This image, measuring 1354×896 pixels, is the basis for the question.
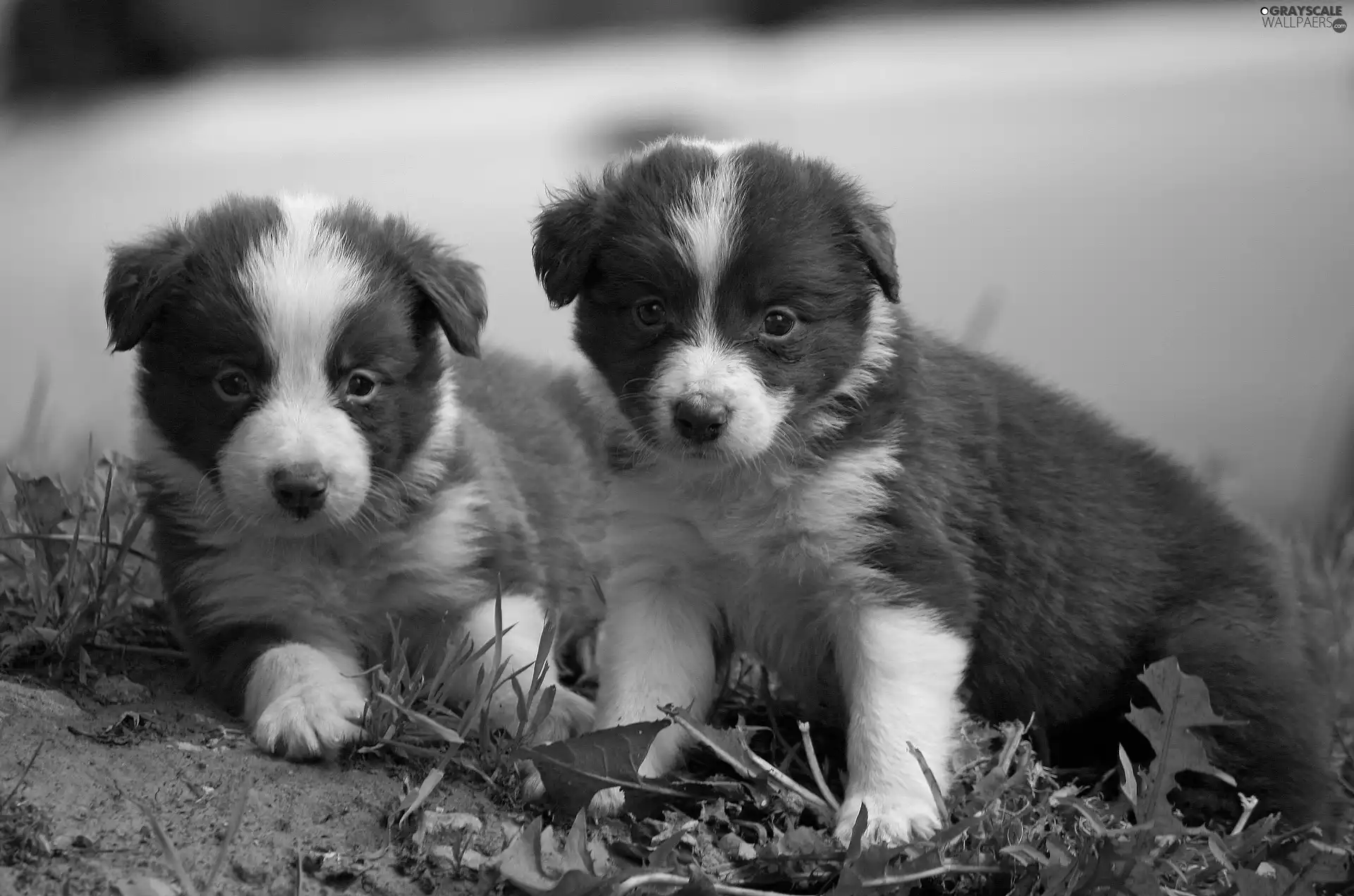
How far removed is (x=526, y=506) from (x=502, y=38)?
252 cm

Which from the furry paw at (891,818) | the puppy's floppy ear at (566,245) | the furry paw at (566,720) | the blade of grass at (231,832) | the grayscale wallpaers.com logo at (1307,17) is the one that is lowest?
the furry paw at (566,720)

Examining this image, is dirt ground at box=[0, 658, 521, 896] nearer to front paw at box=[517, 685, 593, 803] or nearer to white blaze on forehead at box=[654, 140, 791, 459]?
front paw at box=[517, 685, 593, 803]

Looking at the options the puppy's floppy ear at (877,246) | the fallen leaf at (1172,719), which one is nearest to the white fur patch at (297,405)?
the puppy's floppy ear at (877,246)

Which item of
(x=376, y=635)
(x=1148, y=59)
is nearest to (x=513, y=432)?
(x=376, y=635)

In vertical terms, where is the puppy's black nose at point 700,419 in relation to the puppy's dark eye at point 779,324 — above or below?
below

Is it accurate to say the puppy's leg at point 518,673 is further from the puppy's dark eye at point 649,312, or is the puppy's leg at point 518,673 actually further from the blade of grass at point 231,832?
the puppy's dark eye at point 649,312

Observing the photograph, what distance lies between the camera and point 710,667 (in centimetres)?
405

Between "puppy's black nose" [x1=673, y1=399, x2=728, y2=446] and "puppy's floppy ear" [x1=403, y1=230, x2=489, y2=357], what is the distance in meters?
0.95

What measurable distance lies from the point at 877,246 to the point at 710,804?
4.91 ft

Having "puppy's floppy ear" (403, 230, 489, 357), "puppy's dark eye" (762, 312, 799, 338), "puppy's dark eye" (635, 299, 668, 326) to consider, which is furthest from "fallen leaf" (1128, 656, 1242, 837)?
"puppy's floppy ear" (403, 230, 489, 357)

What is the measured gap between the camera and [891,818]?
3422 millimetres

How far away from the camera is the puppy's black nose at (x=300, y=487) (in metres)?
3.76

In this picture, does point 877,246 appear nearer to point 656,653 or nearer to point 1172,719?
point 656,653

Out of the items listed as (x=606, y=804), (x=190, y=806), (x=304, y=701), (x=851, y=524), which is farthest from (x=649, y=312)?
(x=190, y=806)
